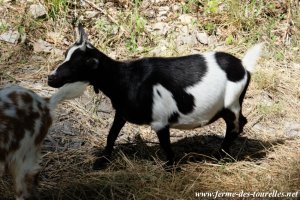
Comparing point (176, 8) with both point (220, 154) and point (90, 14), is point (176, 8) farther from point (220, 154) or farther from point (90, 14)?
point (220, 154)

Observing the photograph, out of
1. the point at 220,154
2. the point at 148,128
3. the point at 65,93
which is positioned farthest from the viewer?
the point at 148,128

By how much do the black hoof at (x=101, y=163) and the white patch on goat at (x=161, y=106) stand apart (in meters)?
0.65

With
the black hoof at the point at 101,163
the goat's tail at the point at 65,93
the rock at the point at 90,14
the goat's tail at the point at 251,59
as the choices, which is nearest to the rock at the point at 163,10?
the rock at the point at 90,14

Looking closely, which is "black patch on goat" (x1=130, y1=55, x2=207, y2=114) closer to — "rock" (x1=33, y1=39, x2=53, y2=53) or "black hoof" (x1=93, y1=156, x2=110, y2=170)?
"black hoof" (x1=93, y1=156, x2=110, y2=170)


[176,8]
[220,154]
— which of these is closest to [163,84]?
[220,154]

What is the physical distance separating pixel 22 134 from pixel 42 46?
284 centimetres

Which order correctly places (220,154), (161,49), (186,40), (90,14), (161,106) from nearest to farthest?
(161,106), (220,154), (161,49), (186,40), (90,14)

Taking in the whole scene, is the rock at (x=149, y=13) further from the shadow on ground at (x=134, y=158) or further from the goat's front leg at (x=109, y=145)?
the goat's front leg at (x=109, y=145)

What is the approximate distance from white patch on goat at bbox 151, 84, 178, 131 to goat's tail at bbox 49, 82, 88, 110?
2.07 ft

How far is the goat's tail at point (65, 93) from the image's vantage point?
3854 millimetres

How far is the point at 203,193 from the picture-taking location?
4.26 m

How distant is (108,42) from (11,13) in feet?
4.18

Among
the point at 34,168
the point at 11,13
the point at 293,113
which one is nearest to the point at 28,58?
the point at 11,13

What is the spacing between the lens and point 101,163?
4.66 meters
